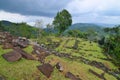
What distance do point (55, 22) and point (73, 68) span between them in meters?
98.2

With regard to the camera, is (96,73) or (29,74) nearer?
(29,74)

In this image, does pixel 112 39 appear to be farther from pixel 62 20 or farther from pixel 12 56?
pixel 12 56

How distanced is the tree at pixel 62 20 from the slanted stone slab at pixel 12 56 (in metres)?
99.2

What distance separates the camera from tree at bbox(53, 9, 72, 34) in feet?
456

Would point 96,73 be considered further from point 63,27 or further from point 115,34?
point 63,27

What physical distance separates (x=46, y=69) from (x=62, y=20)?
102 m

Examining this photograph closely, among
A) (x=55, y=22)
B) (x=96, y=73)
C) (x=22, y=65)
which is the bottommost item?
(x=96, y=73)

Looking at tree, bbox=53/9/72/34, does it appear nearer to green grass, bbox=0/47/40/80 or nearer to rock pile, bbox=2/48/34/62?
rock pile, bbox=2/48/34/62

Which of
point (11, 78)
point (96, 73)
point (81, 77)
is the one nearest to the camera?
point (11, 78)

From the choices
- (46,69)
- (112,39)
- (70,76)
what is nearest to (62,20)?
(112,39)

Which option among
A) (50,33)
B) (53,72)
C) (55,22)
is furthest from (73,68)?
(50,33)

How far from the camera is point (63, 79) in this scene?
3741cm

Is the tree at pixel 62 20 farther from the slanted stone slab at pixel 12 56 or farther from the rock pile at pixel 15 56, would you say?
the slanted stone slab at pixel 12 56

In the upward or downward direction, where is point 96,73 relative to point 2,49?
downward
